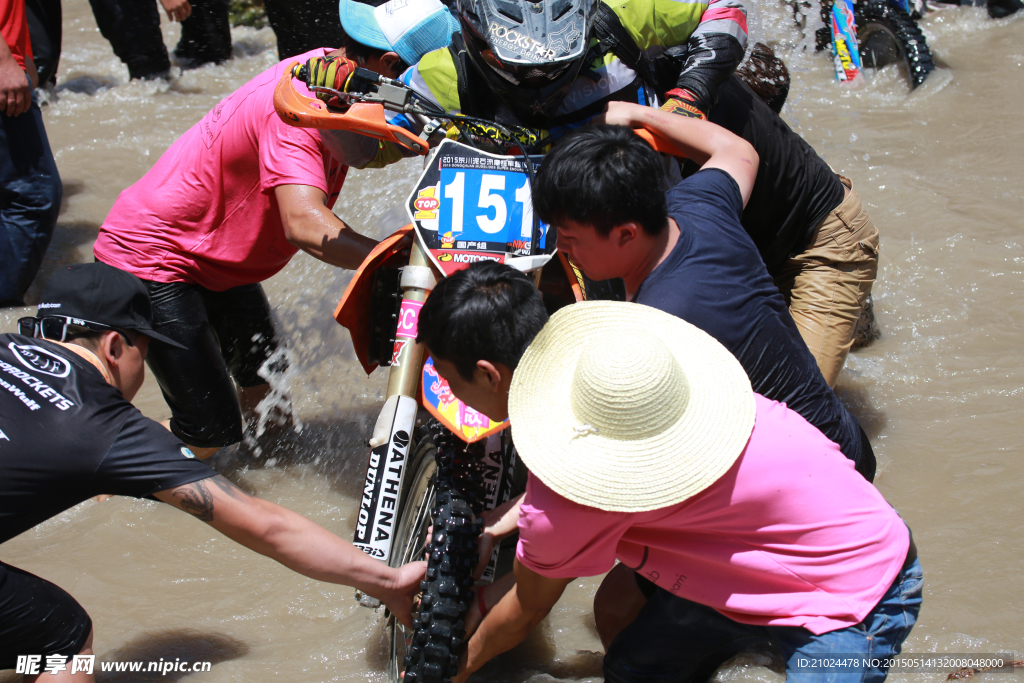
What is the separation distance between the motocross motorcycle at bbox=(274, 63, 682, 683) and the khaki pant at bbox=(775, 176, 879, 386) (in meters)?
1.10

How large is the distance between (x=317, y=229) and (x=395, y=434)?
3.13ft

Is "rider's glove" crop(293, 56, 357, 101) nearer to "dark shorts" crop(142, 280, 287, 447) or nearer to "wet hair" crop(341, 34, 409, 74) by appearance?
"wet hair" crop(341, 34, 409, 74)

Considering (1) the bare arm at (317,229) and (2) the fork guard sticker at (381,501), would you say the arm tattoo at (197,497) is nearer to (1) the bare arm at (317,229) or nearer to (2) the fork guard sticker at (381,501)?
(2) the fork guard sticker at (381,501)

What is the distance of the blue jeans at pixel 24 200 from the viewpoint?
14.7 ft

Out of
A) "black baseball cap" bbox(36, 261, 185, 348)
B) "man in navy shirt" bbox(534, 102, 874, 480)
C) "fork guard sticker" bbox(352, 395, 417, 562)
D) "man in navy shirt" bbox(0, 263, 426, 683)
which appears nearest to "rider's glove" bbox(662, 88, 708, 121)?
"man in navy shirt" bbox(534, 102, 874, 480)

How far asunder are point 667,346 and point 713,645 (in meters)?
0.93

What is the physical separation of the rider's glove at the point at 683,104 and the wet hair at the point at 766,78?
161 centimetres

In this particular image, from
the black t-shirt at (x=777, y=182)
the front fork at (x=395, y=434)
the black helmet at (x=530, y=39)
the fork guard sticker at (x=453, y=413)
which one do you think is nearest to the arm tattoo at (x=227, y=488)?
the front fork at (x=395, y=434)

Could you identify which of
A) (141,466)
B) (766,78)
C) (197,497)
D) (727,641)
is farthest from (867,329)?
(141,466)

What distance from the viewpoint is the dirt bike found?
693 centimetres

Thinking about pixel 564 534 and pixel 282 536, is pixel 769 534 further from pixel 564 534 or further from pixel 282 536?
pixel 282 536

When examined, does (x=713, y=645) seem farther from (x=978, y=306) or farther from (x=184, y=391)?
(x=978, y=306)

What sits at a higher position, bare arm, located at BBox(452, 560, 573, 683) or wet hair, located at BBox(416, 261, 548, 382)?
wet hair, located at BBox(416, 261, 548, 382)

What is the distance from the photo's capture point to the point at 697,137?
2.57 metres
